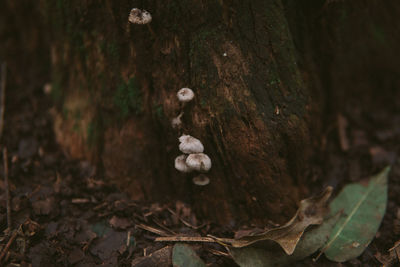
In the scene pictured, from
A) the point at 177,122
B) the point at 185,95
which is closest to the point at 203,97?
the point at 185,95

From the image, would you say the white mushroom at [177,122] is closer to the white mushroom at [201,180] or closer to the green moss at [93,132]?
the white mushroom at [201,180]

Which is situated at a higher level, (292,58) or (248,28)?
(248,28)

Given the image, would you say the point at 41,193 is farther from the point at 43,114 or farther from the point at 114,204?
the point at 43,114

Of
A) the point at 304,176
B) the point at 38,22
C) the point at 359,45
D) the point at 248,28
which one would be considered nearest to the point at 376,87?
the point at 359,45

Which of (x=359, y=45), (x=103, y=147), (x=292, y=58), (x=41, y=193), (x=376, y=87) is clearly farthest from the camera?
(x=376, y=87)

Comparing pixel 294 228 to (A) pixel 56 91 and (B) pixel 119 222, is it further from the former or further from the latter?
(A) pixel 56 91

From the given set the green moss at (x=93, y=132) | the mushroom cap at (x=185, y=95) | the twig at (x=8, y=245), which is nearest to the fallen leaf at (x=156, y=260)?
the twig at (x=8, y=245)

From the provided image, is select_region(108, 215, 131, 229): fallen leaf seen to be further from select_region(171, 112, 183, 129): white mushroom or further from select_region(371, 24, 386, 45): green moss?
select_region(371, 24, 386, 45): green moss
